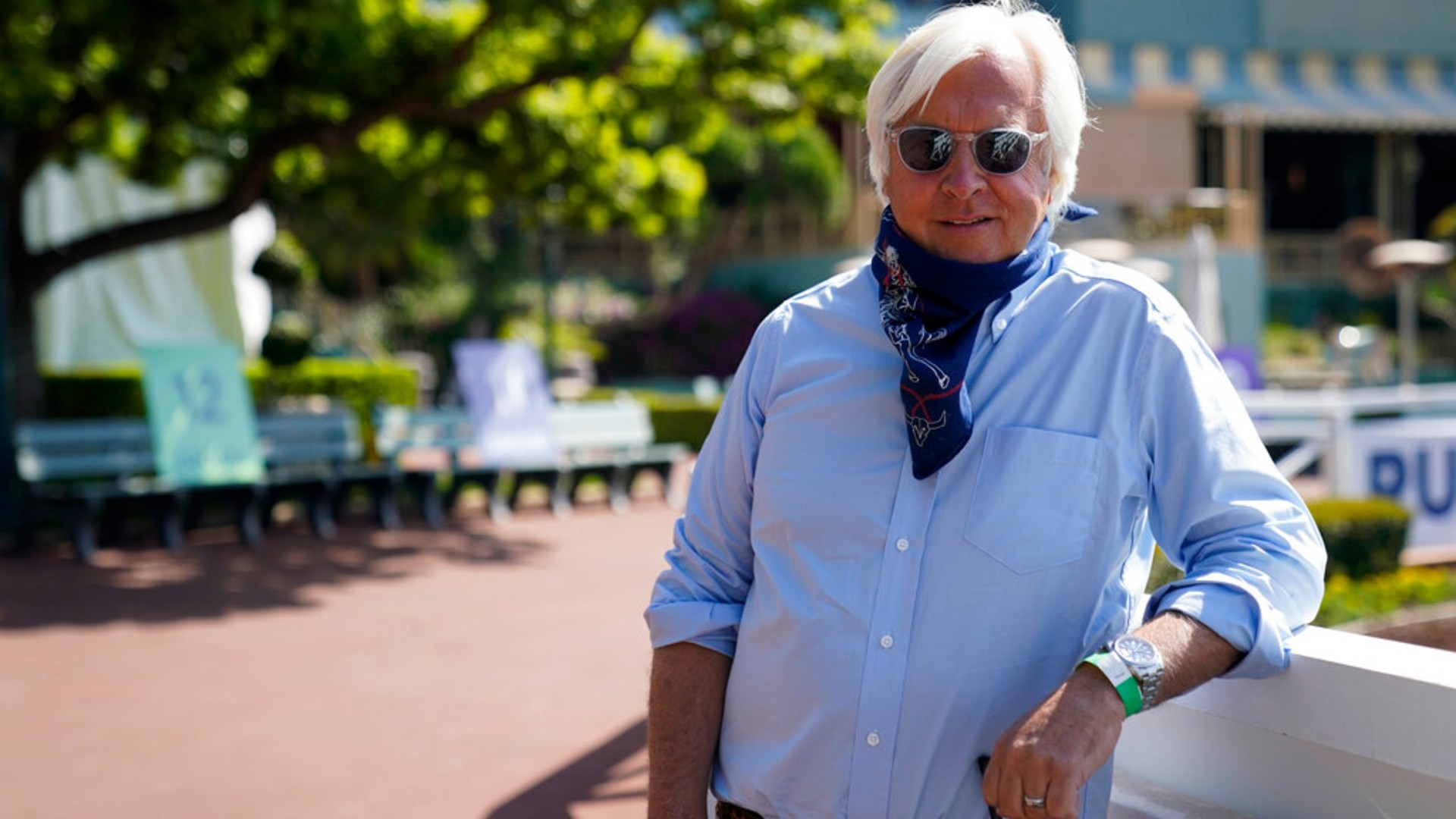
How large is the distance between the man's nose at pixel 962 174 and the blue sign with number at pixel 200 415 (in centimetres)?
889

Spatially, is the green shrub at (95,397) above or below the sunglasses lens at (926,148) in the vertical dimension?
below

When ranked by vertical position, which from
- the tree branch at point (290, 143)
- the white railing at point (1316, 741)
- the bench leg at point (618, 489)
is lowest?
the bench leg at point (618, 489)

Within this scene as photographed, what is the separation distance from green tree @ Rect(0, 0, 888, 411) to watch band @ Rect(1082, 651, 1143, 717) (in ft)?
26.7

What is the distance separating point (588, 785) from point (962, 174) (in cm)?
326

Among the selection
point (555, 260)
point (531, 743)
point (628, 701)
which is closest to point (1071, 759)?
point (531, 743)

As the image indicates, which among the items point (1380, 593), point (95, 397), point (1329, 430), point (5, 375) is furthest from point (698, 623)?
point (95, 397)

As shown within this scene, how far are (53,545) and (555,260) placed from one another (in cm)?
2073

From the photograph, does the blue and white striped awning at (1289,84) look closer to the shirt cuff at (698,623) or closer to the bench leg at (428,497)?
the bench leg at (428,497)

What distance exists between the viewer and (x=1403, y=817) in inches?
66.2

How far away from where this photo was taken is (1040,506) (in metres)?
1.64

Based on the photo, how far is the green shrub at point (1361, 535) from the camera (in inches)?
287

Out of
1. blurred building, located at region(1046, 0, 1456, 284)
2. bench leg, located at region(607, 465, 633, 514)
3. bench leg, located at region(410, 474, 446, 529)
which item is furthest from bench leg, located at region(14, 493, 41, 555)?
blurred building, located at region(1046, 0, 1456, 284)

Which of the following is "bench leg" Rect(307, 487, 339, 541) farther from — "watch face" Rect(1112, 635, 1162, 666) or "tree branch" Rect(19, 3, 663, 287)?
"watch face" Rect(1112, 635, 1162, 666)

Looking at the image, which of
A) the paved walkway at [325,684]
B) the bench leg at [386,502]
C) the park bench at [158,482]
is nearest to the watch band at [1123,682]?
the paved walkway at [325,684]
